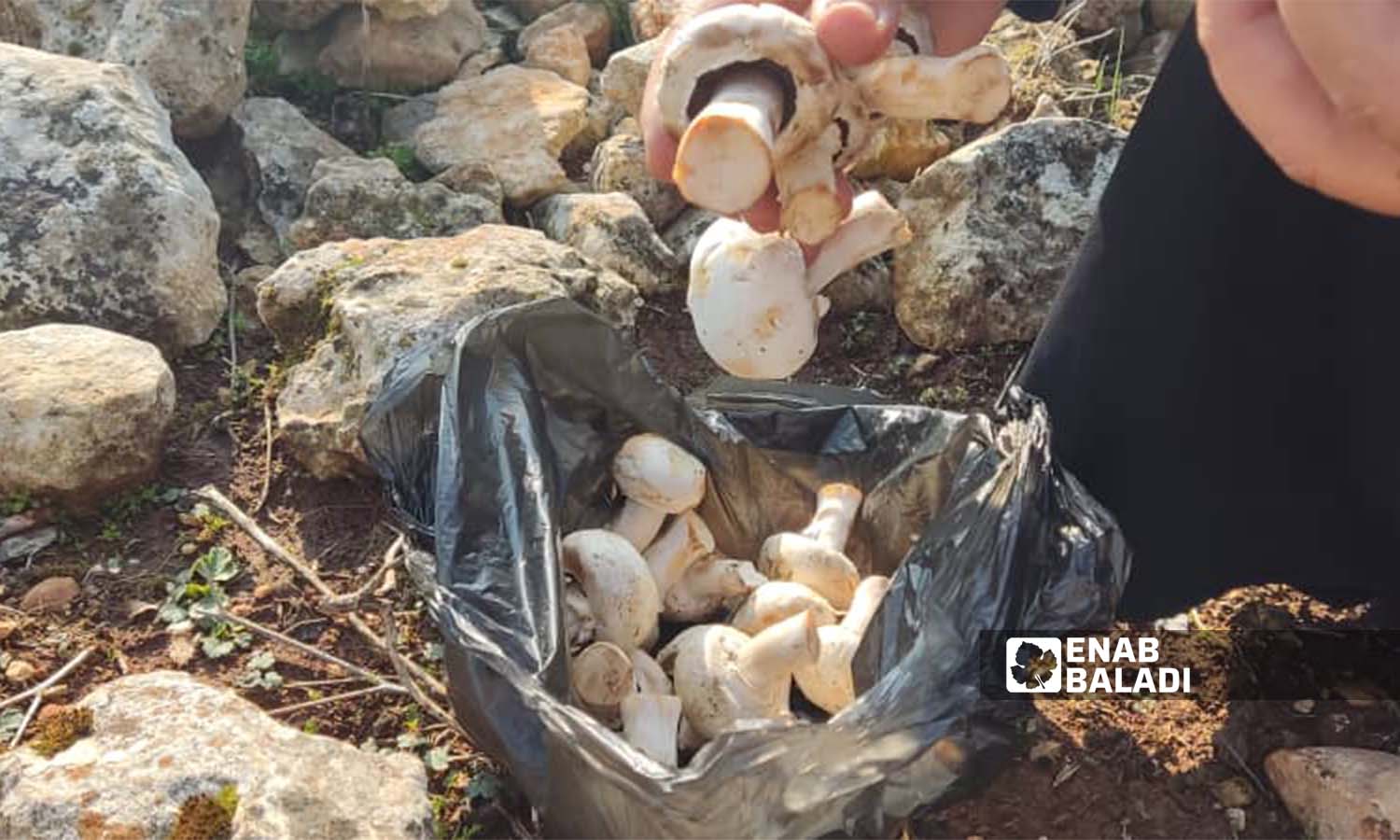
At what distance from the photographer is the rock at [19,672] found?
171 centimetres

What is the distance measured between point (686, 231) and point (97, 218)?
1040 mm

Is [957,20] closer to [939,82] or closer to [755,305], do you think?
[939,82]

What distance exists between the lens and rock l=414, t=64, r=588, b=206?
2752 mm

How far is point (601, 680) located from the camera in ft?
5.09

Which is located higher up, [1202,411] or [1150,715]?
[1202,411]

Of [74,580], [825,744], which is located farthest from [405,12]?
[825,744]

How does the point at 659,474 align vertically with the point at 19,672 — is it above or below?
above

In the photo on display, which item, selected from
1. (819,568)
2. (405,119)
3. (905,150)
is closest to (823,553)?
(819,568)

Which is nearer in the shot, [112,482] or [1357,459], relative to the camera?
[1357,459]

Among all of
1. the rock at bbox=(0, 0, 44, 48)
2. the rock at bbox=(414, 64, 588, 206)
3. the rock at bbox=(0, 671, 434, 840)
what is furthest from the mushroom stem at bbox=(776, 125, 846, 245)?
the rock at bbox=(0, 0, 44, 48)

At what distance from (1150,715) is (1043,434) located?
446 mm

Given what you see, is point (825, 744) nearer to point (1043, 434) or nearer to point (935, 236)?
point (1043, 434)

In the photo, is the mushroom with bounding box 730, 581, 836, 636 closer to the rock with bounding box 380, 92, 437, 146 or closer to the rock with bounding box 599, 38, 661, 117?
the rock with bounding box 599, 38, 661, 117

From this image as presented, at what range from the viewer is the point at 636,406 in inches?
74.1
